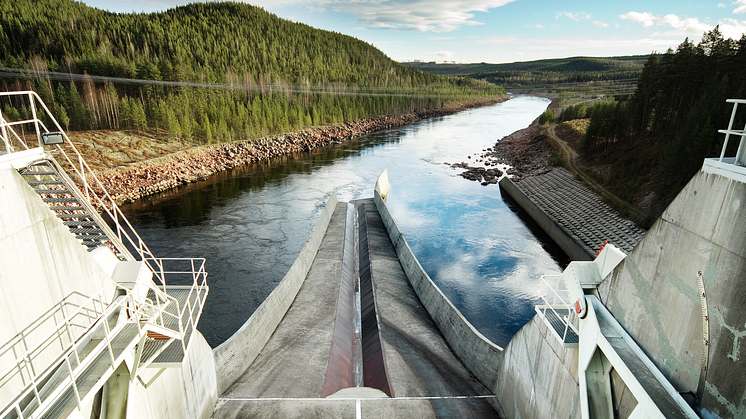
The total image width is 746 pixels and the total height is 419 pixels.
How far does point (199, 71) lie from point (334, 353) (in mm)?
73285

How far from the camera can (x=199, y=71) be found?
7194 cm

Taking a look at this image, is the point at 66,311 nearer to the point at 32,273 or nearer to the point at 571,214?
the point at 32,273

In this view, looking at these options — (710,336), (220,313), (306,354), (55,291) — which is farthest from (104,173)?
(710,336)

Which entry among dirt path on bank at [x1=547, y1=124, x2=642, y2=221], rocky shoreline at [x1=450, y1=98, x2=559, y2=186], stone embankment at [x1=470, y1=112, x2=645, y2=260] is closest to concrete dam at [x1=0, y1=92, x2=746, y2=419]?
stone embankment at [x1=470, y1=112, x2=645, y2=260]

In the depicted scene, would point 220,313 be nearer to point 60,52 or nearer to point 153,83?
point 153,83

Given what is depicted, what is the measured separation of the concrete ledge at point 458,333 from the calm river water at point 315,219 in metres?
3.42

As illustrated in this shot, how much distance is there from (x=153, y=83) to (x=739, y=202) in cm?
6817

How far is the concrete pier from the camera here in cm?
1044

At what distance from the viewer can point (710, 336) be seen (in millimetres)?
5465

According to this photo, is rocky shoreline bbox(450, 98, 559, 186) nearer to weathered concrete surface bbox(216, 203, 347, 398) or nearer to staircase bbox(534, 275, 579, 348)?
weathered concrete surface bbox(216, 203, 347, 398)

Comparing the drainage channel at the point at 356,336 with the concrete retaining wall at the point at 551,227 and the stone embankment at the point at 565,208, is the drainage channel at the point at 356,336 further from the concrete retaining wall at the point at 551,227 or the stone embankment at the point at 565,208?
the stone embankment at the point at 565,208

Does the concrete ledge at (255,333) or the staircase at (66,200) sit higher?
the staircase at (66,200)

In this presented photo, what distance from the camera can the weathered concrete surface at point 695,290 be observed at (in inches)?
204

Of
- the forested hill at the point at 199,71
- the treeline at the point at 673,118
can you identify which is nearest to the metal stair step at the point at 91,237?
the treeline at the point at 673,118
